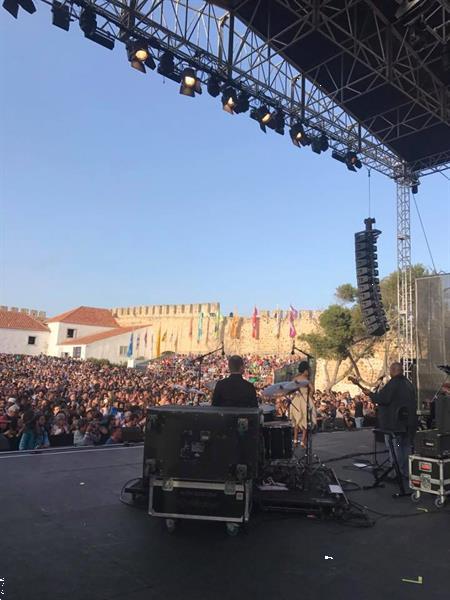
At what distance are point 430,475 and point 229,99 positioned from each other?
25.5 ft

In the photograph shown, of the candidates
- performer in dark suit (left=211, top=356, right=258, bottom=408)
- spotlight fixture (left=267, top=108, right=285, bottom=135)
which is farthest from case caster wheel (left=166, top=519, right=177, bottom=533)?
spotlight fixture (left=267, top=108, right=285, bottom=135)

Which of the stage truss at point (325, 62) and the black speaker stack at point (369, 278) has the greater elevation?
the stage truss at point (325, 62)

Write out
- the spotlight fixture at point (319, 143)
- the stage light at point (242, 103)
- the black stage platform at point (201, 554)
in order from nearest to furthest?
the black stage platform at point (201, 554), the stage light at point (242, 103), the spotlight fixture at point (319, 143)

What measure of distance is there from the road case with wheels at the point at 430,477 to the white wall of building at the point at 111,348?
43.6 meters

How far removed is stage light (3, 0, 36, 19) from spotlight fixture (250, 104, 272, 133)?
468cm

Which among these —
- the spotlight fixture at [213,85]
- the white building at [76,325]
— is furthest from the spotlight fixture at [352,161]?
the white building at [76,325]

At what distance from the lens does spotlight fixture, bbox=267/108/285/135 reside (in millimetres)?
10297

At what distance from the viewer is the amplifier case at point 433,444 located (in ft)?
14.8

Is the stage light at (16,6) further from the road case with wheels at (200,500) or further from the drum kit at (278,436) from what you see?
the road case with wheels at (200,500)

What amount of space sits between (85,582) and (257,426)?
1515 mm

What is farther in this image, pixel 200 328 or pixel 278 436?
pixel 200 328

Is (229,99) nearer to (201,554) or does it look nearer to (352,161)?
(352,161)

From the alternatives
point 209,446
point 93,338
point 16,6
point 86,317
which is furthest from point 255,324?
point 209,446

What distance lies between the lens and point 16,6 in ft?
22.7
